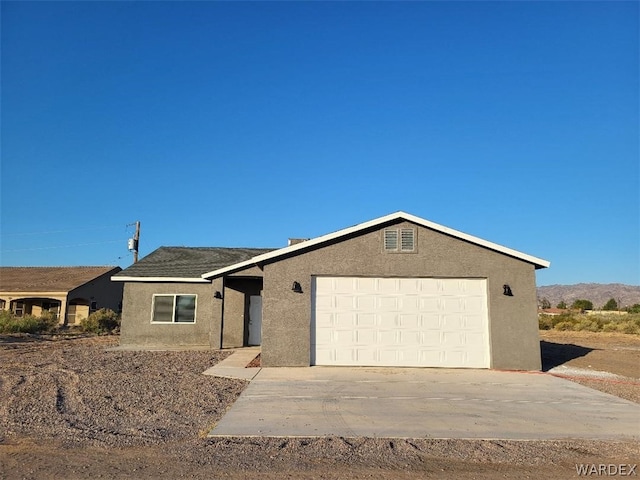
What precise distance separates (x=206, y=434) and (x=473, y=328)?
8.67 metres

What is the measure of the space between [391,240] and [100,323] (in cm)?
2027

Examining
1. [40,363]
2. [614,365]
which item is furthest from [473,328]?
[40,363]

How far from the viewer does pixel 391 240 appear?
12.9 metres

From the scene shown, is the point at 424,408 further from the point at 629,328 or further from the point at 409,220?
the point at 629,328

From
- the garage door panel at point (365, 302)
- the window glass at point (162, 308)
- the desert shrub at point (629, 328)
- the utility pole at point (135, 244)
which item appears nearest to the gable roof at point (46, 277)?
the utility pole at point (135, 244)

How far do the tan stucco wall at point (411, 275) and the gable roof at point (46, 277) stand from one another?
21.8 m

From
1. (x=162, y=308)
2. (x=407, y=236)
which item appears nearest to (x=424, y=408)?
(x=407, y=236)

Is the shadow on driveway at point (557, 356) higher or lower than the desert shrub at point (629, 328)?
lower

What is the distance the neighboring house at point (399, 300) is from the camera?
1248cm

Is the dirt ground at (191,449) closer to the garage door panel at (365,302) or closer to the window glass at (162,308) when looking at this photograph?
the garage door panel at (365,302)

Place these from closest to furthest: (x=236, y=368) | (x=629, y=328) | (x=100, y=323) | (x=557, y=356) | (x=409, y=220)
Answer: (x=236, y=368) → (x=409, y=220) → (x=557, y=356) → (x=100, y=323) → (x=629, y=328)

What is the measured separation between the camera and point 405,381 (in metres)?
Result: 10.5

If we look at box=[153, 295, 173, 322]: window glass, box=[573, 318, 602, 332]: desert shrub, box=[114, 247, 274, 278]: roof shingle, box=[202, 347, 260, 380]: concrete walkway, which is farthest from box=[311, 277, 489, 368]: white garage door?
box=[573, 318, 602, 332]: desert shrub

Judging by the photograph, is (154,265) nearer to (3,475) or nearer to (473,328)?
(473,328)
